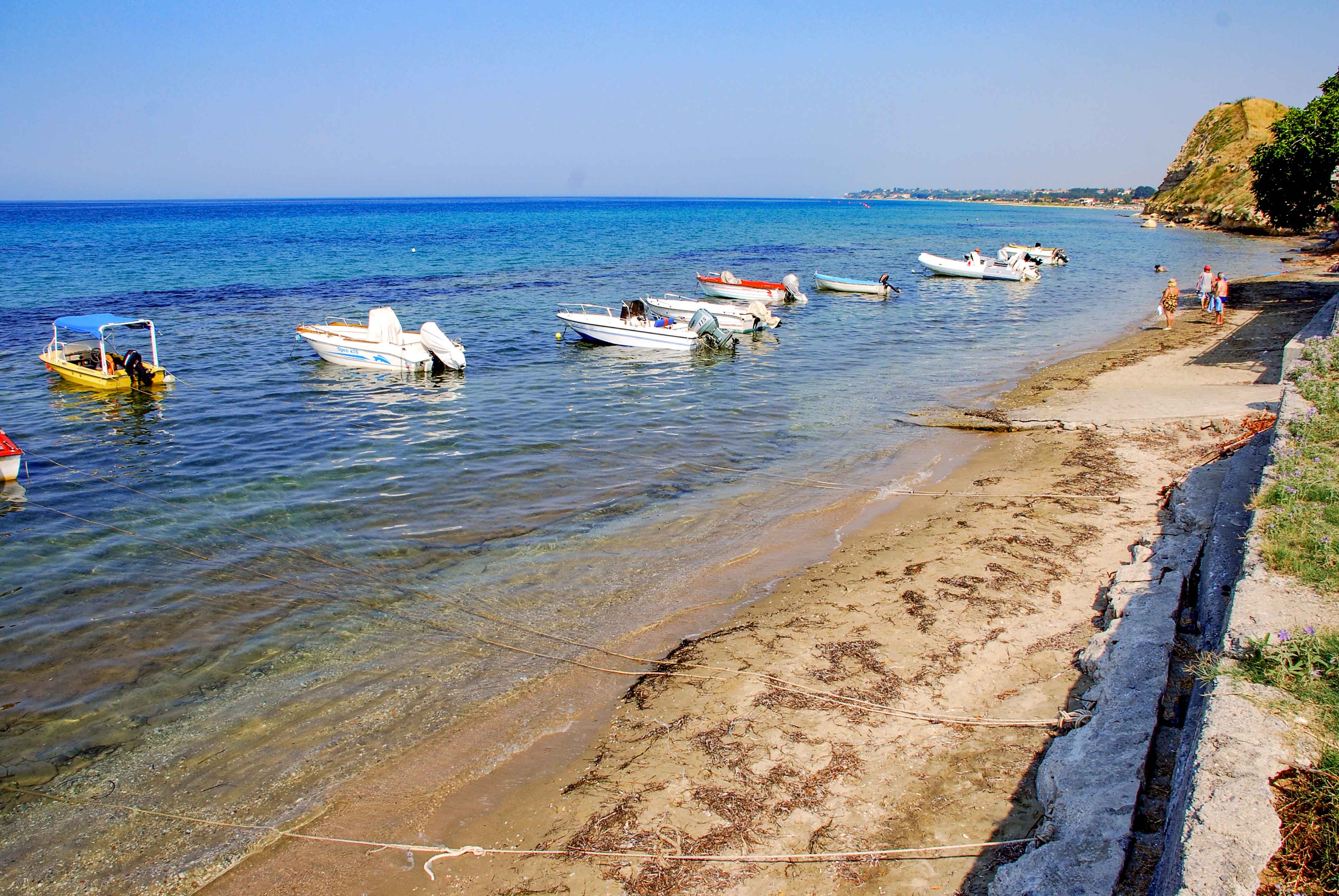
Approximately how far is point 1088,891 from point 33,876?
683 centimetres

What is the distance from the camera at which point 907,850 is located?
504 cm

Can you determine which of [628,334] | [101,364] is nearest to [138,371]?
[101,364]

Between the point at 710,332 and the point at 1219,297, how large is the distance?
17580 millimetres

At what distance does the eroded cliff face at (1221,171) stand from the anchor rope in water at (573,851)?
256 ft

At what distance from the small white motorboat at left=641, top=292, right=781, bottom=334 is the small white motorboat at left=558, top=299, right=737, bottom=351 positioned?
46.7 inches

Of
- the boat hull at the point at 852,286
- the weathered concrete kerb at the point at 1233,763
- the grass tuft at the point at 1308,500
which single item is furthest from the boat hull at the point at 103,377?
the boat hull at the point at 852,286

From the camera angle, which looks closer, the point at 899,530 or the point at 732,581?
the point at 732,581

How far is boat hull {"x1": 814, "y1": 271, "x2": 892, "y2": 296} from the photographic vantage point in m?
37.8

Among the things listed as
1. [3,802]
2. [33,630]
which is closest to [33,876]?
[3,802]

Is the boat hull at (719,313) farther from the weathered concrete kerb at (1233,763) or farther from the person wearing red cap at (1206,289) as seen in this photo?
the weathered concrete kerb at (1233,763)

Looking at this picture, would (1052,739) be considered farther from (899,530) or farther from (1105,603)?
(899,530)

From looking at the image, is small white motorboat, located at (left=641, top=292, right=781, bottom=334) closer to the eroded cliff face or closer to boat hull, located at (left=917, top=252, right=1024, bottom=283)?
boat hull, located at (left=917, top=252, right=1024, bottom=283)

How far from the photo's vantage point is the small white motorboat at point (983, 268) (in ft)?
143

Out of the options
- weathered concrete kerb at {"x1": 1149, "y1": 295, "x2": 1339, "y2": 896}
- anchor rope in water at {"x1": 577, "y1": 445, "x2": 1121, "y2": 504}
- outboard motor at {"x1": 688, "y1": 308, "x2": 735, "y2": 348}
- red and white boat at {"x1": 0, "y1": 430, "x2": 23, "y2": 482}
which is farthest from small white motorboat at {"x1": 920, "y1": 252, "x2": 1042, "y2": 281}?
red and white boat at {"x1": 0, "y1": 430, "x2": 23, "y2": 482}
